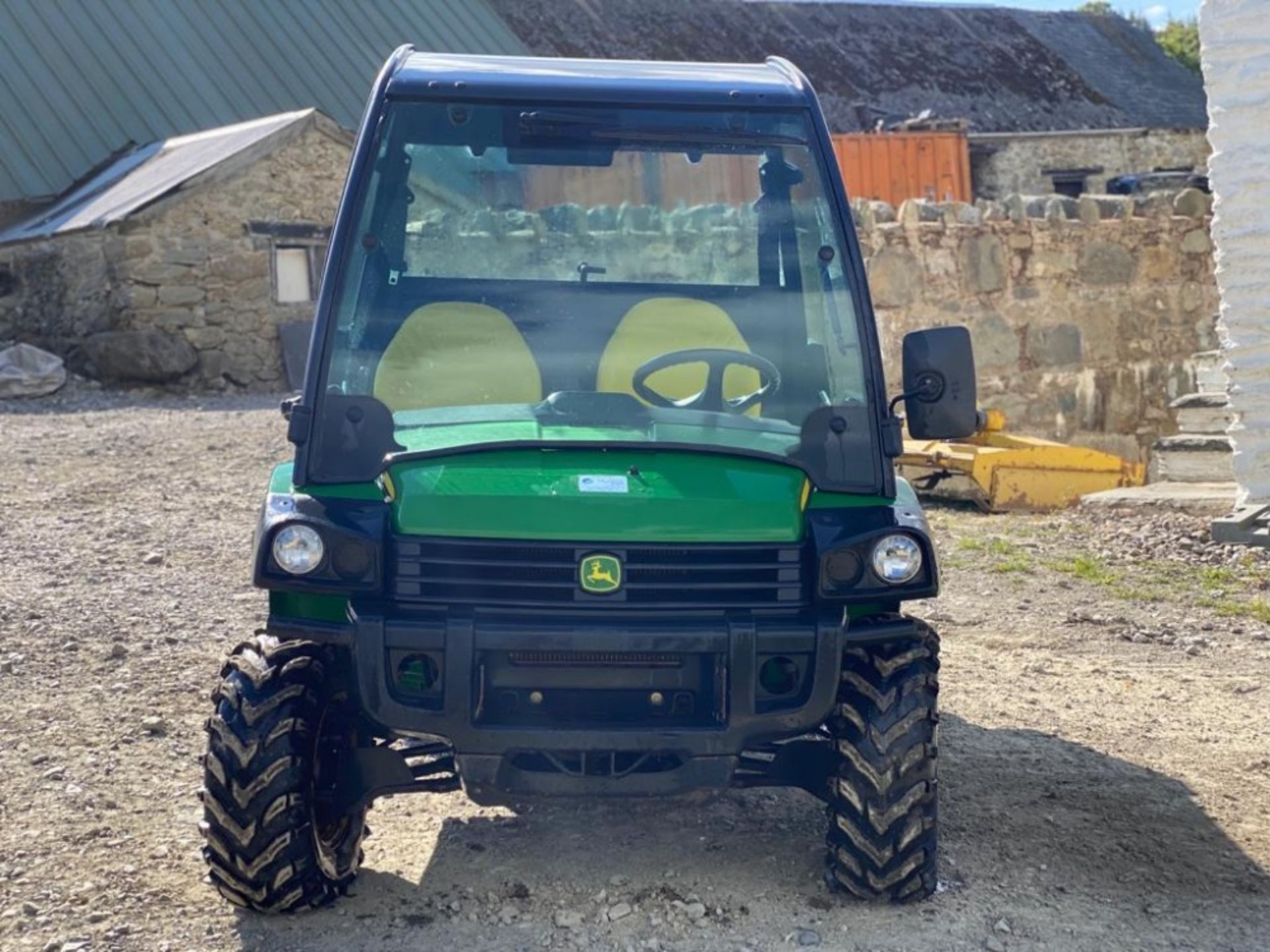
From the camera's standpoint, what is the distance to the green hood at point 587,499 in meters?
3.96

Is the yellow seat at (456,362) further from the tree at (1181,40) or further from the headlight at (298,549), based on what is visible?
the tree at (1181,40)

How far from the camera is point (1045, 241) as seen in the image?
43.6 ft

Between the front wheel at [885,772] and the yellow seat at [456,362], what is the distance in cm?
115

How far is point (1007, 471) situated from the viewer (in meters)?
10.7

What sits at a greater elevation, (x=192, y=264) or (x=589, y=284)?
(x=192, y=264)

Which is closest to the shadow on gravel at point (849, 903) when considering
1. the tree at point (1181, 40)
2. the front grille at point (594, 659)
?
the front grille at point (594, 659)

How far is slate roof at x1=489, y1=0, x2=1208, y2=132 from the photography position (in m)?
32.4

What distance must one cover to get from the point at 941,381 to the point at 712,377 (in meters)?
0.62

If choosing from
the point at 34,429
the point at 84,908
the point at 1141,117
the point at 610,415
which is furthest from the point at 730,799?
the point at 1141,117

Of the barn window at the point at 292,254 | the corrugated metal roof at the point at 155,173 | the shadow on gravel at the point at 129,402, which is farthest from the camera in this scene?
the barn window at the point at 292,254

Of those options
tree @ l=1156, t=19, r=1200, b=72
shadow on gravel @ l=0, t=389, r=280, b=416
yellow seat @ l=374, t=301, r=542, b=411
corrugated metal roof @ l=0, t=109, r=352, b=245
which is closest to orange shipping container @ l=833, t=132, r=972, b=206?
corrugated metal roof @ l=0, t=109, r=352, b=245

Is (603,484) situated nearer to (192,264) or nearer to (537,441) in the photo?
(537,441)

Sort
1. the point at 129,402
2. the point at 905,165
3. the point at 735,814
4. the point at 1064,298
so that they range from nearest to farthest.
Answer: the point at 735,814, the point at 1064,298, the point at 129,402, the point at 905,165

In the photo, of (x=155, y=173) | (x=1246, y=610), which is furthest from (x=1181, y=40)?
(x=1246, y=610)
